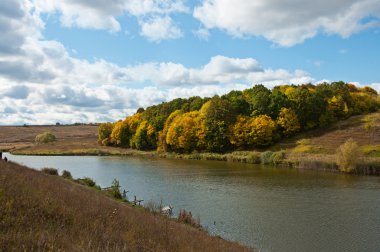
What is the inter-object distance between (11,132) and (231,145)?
472 ft

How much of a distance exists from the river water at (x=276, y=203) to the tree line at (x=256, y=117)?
2640cm

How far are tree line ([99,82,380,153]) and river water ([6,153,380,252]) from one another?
2640cm

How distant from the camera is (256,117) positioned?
8619cm

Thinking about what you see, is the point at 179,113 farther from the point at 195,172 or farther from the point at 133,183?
the point at 133,183

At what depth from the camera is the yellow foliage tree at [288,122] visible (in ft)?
282

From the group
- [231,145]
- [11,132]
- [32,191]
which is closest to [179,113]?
[231,145]

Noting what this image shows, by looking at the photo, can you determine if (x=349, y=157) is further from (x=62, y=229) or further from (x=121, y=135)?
(x=121, y=135)

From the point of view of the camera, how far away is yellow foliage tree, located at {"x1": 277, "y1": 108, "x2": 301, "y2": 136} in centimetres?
8581

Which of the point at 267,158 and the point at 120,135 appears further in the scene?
the point at 120,135

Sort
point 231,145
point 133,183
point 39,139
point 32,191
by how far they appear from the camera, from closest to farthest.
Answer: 1. point 32,191
2. point 133,183
3. point 231,145
4. point 39,139

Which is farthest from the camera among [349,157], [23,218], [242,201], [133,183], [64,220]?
[349,157]

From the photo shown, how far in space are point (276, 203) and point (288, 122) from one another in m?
53.7

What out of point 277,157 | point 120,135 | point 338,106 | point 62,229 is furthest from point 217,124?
point 62,229

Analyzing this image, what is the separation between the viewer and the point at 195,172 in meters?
58.9
